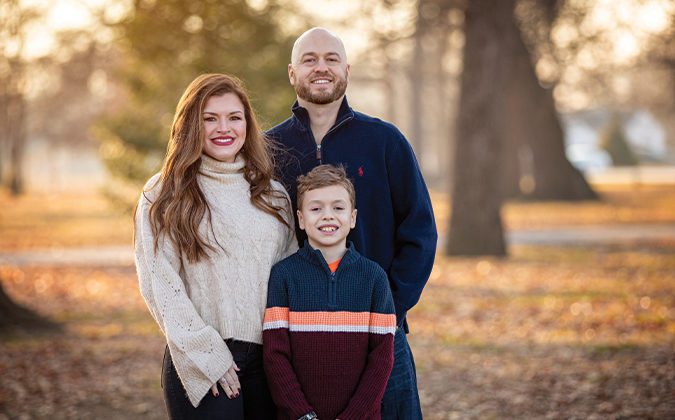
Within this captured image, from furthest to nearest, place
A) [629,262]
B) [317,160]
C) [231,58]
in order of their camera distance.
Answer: [231,58], [629,262], [317,160]

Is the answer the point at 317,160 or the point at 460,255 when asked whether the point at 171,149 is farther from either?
the point at 460,255

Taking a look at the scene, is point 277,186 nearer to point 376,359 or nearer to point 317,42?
point 317,42

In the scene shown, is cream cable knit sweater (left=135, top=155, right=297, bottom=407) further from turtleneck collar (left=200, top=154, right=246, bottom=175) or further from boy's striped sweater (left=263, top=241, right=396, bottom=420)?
boy's striped sweater (left=263, top=241, right=396, bottom=420)

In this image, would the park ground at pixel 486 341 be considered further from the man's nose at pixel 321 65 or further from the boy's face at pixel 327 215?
the man's nose at pixel 321 65

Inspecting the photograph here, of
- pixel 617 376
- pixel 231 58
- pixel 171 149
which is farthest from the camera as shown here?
pixel 231 58

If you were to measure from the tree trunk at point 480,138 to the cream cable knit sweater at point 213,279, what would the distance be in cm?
1029

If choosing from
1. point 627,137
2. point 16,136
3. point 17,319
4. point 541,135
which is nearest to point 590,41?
point 541,135

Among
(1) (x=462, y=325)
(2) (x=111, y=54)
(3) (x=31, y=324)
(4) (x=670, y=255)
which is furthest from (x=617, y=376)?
(2) (x=111, y=54)

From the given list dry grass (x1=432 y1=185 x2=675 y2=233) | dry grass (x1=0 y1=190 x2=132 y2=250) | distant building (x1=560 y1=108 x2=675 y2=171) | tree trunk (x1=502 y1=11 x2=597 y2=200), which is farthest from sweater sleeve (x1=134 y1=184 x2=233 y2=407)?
distant building (x1=560 y1=108 x2=675 y2=171)

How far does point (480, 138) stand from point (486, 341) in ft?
19.8

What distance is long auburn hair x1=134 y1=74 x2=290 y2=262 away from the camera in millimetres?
2771

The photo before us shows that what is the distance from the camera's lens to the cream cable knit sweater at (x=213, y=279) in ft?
8.93

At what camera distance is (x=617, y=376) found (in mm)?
6012

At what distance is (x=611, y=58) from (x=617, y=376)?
20.0m
